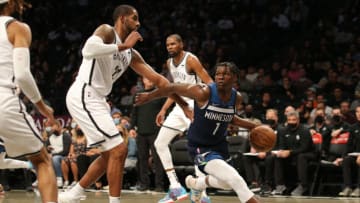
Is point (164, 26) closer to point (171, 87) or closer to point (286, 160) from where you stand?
point (286, 160)

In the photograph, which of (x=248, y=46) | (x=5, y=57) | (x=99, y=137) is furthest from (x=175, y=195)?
(x=248, y=46)

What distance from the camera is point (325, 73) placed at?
17.2 m

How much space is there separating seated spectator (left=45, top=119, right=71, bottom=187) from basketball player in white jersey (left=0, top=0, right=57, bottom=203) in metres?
8.82

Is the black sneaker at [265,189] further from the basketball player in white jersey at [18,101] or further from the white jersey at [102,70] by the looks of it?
the basketball player in white jersey at [18,101]

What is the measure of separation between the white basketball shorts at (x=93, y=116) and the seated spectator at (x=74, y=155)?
725cm

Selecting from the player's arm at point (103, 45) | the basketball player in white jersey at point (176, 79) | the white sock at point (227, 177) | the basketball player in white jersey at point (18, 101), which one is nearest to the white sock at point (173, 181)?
the basketball player in white jersey at point (176, 79)

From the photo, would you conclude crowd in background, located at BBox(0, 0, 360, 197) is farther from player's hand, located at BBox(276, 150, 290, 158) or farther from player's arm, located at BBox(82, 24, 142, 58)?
player's arm, located at BBox(82, 24, 142, 58)

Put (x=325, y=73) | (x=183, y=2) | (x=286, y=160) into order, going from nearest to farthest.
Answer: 1. (x=286, y=160)
2. (x=325, y=73)
3. (x=183, y=2)

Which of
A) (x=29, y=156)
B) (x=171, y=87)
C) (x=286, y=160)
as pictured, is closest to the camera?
(x=29, y=156)

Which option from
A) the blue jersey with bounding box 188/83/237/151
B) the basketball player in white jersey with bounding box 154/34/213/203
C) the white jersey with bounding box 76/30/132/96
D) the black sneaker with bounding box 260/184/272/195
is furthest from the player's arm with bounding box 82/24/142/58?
the black sneaker with bounding box 260/184/272/195

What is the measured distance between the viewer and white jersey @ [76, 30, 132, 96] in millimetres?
7781

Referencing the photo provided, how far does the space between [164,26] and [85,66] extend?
1412cm

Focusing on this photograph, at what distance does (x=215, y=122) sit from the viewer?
26.0 ft

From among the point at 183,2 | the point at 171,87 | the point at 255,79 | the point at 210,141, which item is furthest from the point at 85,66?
the point at 183,2
